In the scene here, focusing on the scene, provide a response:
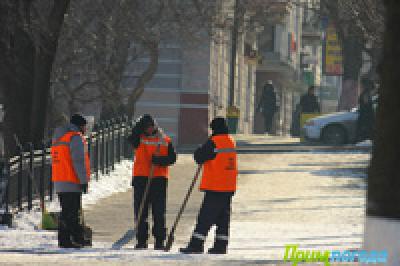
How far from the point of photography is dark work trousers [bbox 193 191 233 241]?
53.1 ft

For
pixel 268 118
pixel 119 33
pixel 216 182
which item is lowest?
pixel 268 118

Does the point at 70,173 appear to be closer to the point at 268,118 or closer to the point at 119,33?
the point at 119,33

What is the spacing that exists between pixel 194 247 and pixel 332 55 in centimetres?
4969

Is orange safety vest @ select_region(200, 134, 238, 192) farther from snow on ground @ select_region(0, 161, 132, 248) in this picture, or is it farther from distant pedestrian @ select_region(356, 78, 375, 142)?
distant pedestrian @ select_region(356, 78, 375, 142)

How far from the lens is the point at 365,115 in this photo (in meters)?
37.2

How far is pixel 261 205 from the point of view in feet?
76.2

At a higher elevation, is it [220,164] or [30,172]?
[220,164]

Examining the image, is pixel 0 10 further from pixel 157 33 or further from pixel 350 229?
pixel 157 33

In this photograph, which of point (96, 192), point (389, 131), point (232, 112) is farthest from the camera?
point (232, 112)

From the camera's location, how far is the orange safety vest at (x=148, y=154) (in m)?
16.5

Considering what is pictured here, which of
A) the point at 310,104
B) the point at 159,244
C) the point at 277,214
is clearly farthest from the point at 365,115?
the point at 159,244

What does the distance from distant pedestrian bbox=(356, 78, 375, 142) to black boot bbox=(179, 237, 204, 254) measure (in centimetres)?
2041

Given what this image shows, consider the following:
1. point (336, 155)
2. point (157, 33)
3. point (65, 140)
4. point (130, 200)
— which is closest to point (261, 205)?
point (130, 200)

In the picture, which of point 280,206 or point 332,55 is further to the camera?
point 332,55
